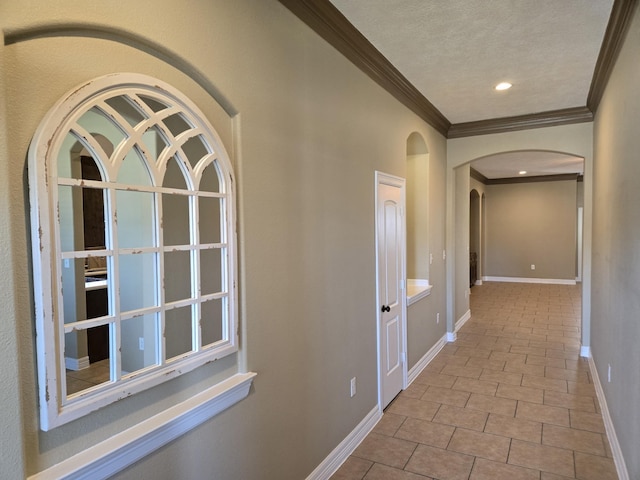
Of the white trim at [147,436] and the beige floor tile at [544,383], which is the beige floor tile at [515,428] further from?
the white trim at [147,436]

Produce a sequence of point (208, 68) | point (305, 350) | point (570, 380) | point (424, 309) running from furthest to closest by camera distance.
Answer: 1. point (424, 309)
2. point (570, 380)
3. point (305, 350)
4. point (208, 68)

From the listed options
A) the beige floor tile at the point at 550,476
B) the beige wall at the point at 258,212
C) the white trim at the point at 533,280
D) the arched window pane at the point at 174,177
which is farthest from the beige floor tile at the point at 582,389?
the white trim at the point at 533,280

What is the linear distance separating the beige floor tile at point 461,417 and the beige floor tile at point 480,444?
0.09 metres

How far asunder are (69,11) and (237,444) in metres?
1.69

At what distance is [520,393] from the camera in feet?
12.2

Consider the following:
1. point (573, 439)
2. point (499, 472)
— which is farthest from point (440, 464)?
point (573, 439)

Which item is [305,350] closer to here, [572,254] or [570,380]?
[570,380]

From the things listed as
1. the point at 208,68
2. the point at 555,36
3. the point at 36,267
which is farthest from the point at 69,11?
the point at 555,36

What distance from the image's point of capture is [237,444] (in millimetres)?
1766

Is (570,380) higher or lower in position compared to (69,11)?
lower

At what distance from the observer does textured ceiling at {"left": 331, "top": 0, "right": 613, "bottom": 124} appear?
235cm

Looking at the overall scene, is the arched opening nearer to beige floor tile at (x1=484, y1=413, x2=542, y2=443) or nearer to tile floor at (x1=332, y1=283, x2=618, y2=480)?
tile floor at (x1=332, y1=283, x2=618, y2=480)

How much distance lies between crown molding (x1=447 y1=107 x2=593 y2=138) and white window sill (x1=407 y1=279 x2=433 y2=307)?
1.98 metres

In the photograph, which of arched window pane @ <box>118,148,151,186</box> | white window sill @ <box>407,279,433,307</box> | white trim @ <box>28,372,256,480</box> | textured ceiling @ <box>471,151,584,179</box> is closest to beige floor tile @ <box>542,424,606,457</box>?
white window sill @ <box>407,279,433,307</box>
